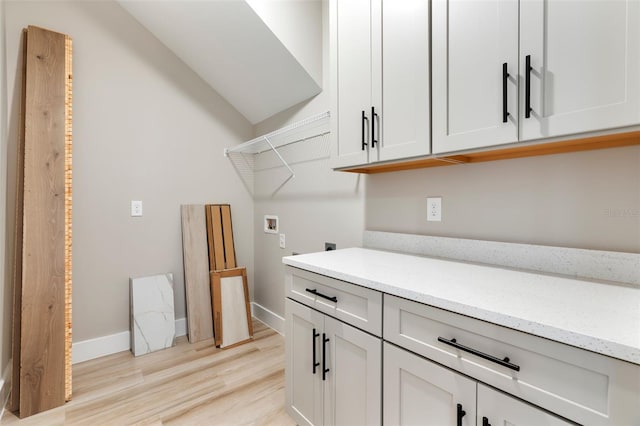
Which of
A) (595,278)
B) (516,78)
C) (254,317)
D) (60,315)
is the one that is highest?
(516,78)

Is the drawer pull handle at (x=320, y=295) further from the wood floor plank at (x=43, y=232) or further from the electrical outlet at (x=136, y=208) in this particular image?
the electrical outlet at (x=136, y=208)

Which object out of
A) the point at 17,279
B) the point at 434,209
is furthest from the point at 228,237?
the point at 434,209

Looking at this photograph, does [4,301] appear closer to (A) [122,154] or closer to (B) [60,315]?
(B) [60,315]

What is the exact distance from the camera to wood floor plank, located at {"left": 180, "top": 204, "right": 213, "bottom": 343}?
8.39 feet

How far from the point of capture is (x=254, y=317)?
305 cm

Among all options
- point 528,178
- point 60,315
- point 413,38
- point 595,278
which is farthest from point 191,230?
point 595,278

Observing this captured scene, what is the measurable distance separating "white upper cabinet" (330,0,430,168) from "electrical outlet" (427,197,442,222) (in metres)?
0.35

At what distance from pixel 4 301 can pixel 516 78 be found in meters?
2.84

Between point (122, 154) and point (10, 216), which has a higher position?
point (122, 154)

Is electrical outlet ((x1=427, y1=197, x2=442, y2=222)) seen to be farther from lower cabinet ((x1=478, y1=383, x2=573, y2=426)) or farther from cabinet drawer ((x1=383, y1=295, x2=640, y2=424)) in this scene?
lower cabinet ((x1=478, y1=383, x2=573, y2=426))

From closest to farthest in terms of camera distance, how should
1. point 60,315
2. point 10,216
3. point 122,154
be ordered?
point 60,315 → point 10,216 → point 122,154

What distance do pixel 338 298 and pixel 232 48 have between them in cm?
203

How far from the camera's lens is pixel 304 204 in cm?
243

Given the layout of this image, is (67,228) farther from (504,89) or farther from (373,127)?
(504,89)
